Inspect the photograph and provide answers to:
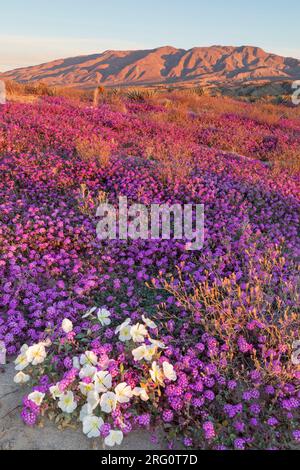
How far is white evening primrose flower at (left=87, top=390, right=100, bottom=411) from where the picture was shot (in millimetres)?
2828

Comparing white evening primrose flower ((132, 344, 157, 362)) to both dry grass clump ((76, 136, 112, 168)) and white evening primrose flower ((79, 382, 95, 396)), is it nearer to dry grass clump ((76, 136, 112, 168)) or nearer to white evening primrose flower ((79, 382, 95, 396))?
white evening primrose flower ((79, 382, 95, 396))

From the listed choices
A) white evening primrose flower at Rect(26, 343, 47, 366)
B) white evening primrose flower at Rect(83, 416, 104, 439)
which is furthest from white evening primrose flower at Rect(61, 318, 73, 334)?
white evening primrose flower at Rect(83, 416, 104, 439)

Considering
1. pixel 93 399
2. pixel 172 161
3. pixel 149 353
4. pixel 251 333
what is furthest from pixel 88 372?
pixel 172 161

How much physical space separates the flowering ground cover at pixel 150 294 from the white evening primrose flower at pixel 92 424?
0.03 feet

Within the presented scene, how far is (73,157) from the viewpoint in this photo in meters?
7.86

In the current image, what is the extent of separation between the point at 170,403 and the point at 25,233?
10.8 feet

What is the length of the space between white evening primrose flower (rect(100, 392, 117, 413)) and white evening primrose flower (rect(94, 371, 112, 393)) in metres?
0.05

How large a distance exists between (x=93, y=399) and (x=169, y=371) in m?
0.62

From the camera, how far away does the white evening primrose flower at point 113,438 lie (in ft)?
8.84

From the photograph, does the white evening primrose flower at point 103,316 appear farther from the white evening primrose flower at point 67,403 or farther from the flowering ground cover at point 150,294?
the white evening primrose flower at point 67,403

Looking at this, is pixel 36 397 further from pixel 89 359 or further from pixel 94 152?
pixel 94 152

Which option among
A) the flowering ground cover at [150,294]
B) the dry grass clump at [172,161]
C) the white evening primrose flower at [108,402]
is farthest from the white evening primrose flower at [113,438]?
the dry grass clump at [172,161]

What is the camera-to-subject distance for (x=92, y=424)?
2.78m

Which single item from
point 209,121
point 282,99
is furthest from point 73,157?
point 282,99
